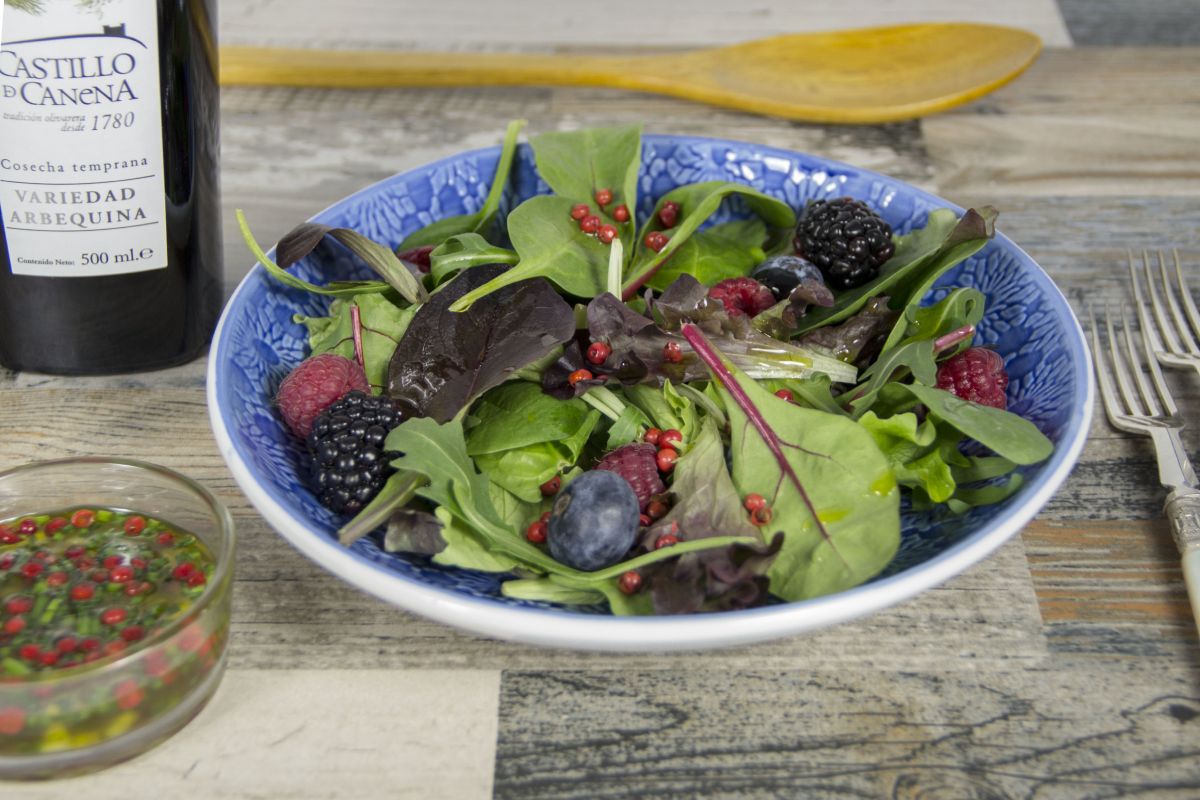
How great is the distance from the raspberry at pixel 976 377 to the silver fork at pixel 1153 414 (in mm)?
162

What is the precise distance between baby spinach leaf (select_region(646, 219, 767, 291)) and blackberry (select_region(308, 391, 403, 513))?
328 mm

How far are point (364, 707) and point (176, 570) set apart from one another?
16 centimetres

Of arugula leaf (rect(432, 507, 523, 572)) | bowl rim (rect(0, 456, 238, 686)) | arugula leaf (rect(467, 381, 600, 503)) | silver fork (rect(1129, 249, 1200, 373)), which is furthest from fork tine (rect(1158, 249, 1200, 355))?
bowl rim (rect(0, 456, 238, 686))

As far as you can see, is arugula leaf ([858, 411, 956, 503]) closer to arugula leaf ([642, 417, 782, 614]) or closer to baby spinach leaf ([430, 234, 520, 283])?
arugula leaf ([642, 417, 782, 614])

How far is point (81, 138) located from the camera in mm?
976

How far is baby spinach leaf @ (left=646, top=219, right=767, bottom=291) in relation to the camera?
1.08 meters

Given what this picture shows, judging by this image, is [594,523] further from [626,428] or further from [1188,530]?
[1188,530]

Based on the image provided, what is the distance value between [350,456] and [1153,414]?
28.9 inches

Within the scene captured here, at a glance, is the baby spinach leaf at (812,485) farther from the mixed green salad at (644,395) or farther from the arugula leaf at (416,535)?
the arugula leaf at (416,535)

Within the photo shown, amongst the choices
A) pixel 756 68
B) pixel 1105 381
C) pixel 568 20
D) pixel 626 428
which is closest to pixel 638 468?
pixel 626 428

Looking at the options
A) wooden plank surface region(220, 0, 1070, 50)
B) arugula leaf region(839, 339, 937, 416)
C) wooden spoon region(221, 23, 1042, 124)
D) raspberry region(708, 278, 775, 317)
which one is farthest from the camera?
wooden plank surface region(220, 0, 1070, 50)

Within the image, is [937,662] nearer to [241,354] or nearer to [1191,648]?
[1191,648]

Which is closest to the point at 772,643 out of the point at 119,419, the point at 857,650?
the point at 857,650

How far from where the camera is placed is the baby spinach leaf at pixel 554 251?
3.24ft
